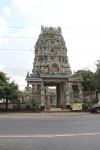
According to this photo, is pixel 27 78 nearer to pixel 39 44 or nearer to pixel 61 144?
pixel 39 44

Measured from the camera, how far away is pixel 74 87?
32188 millimetres

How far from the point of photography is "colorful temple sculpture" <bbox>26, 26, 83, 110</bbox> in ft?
78.7

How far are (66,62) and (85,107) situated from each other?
12.4m

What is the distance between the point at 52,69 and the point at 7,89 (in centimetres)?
851

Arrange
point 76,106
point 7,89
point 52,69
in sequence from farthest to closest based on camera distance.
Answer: point 52,69 < point 76,106 < point 7,89

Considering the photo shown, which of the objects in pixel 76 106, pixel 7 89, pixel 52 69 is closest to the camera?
pixel 7 89

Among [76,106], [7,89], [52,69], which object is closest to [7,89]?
[7,89]

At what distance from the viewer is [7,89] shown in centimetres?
2097

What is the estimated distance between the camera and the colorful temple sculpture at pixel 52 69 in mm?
24000

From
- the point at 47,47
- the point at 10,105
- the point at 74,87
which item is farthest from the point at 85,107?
the point at 47,47

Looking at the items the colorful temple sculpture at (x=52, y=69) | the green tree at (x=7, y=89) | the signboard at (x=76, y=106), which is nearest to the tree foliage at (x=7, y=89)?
the green tree at (x=7, y=89)

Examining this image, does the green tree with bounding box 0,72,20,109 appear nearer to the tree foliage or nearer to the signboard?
the tree foliage

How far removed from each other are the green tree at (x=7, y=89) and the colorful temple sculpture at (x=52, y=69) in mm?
2151

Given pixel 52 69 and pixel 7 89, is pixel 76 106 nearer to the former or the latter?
pixel 52 69
